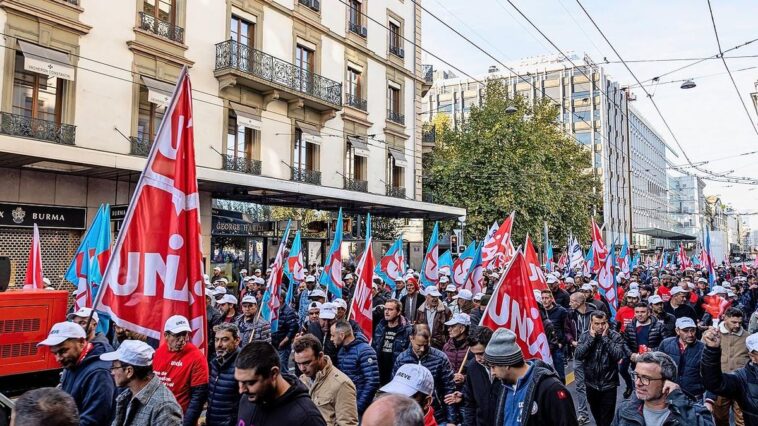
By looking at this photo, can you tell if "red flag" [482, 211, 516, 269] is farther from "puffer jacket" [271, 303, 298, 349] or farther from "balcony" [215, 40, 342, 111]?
"balcony" [215, 40, 342, 111]

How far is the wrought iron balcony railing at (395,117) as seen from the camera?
92.6 ft

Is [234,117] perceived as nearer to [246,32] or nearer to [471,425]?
[246,32]

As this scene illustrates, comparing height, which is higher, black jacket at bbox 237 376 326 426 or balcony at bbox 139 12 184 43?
balcony at bbox 139 12 184 43

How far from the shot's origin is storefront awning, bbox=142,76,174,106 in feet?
56.3

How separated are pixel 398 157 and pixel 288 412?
25510 mm

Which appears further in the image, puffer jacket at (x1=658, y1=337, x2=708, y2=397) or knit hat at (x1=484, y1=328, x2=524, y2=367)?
puffer jacket at (x1=658, y1=337, x2=708, y2=397)

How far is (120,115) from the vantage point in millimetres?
17188

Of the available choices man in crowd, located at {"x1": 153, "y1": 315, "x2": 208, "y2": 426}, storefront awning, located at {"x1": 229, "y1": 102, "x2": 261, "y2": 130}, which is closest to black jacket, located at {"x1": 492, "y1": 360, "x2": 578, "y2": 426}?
man in crowd, located at {"x1": 153, "y1": 315, "x2": 208, "y2": 426}

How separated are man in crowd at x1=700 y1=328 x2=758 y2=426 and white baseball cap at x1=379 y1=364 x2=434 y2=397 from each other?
8.39 feet

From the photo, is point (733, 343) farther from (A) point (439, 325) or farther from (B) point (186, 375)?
(B) point (186, 375)

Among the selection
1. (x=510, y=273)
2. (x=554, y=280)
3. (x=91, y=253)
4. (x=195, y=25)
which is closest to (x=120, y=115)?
(x=195, y=25)

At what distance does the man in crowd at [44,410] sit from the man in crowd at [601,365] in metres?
5.73

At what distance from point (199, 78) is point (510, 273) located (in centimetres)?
1616

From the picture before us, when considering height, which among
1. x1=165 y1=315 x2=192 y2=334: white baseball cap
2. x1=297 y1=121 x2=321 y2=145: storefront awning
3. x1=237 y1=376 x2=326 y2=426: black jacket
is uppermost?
x1=297 y1=121 x2=321 y2=145: storefront awning
